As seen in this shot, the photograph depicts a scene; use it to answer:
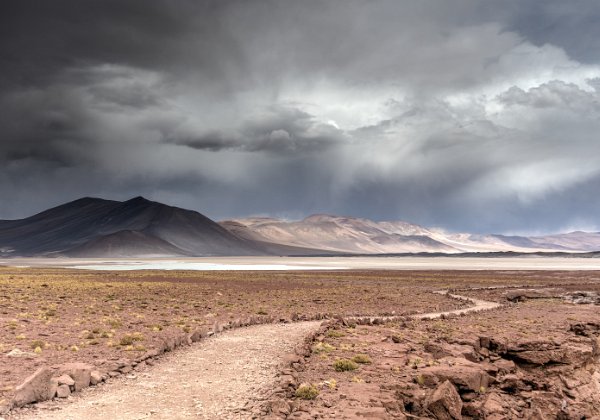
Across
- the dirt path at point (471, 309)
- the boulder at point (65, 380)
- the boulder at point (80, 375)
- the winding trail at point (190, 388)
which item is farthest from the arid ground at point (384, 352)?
the boulder at point (80, 375)

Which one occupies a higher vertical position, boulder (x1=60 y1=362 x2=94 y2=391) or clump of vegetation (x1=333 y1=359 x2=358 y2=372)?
boulder (x1=60 y1=362 x2=94 y2=391)

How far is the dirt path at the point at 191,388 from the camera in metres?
14.2

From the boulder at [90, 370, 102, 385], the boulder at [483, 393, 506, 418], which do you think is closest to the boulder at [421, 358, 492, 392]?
the boulder at [483, 393, 506, 418]

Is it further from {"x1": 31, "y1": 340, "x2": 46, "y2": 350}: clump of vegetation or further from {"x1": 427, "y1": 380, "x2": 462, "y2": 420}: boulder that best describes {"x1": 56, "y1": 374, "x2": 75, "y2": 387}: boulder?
{"x1": 427, "y1": 380, "x2": 462, "y2": 420}: boulder

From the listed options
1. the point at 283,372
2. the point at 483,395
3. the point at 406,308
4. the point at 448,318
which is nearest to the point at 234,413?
the point at 283,372

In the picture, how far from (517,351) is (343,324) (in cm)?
956

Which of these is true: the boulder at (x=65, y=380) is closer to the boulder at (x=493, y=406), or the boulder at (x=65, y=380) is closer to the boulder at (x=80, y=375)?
the boulder at (x=80, y=375)

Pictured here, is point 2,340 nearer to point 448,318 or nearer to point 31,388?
point 31,388

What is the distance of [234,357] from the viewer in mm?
20719

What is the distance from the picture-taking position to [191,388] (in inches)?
646

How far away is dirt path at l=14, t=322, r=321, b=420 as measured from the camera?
46.5ft

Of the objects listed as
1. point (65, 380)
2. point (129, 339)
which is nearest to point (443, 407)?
point (65, 380)

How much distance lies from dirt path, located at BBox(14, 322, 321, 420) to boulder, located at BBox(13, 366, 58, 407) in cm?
49

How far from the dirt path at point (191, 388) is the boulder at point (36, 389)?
486 mm
